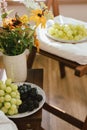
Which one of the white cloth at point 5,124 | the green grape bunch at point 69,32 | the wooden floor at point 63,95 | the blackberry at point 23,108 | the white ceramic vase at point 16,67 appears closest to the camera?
the white cloth at point 5,124

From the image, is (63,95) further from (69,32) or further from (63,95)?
(69,32)

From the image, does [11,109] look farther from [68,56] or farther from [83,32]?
[83,32]

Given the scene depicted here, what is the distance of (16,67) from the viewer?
1161 mm

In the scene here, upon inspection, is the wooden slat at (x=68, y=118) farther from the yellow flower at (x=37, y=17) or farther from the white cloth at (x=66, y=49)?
the yellow flower at (x=37, y=17)

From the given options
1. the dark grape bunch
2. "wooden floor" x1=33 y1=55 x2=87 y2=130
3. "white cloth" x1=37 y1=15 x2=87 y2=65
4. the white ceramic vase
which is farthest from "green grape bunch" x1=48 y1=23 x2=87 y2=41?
"wooden floor" x1=33 y1=55 x2=87 y2=130

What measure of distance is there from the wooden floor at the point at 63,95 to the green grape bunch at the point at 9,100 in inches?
22.6

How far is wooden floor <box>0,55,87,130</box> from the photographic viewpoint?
1516 millimetres

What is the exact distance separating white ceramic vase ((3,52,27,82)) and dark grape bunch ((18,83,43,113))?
122 millimetres

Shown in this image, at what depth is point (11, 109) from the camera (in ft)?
3.07

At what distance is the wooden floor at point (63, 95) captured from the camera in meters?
1.52

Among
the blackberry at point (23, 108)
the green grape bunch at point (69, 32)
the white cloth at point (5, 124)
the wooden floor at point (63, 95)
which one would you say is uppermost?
the green grape bunch at point (69, 32)

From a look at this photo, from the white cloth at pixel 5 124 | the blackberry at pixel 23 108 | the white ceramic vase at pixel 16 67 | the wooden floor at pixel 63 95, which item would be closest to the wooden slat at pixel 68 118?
the wooden floor at pixel 63 95

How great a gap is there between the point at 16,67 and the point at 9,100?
0.26 meters

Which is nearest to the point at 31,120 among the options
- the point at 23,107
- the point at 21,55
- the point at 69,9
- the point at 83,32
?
the point at 23,107
